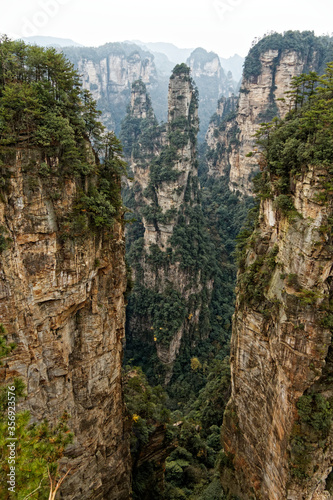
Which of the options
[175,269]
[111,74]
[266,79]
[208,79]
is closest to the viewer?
[175,269]

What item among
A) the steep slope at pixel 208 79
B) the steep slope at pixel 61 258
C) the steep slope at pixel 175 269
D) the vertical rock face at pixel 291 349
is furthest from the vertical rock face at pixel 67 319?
the steep slope at pixel 208 79

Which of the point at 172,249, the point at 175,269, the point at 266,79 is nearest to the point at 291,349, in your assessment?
the point at 175,269

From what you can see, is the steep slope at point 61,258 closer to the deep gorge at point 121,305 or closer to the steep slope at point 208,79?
the deep gorge at point 121,305

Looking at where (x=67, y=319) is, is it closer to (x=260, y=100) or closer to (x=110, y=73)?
(x=260, y=100)

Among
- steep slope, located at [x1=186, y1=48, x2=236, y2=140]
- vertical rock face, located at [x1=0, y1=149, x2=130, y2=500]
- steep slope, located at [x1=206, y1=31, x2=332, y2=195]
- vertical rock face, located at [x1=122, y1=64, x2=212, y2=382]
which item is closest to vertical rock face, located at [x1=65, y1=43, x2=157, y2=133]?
steep slope, located at [x1=186, y1=48, x2=236, y2=140]

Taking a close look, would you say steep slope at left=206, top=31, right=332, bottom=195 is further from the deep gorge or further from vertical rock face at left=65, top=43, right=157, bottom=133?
vertical rock face at left=65, top=43, right=157, bottom=133
